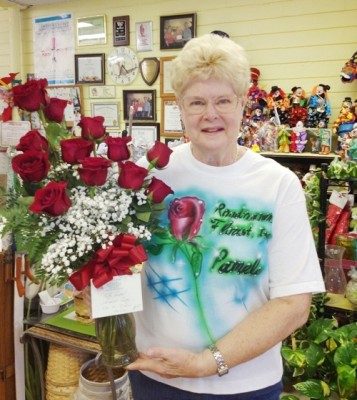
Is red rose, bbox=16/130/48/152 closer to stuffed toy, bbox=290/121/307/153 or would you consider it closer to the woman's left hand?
the woman's left hand

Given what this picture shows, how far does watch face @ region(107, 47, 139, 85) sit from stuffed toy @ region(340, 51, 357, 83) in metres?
1.88

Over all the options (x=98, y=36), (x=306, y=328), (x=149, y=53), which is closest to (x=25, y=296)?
(x=306, y=328)

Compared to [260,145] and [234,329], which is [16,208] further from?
[260,145]

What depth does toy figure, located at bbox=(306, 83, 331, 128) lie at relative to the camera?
3.25 metres

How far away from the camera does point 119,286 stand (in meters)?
0.99

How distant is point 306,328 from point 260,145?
162 cm

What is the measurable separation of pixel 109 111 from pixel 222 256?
353 centimetres

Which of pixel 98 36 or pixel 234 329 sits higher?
pixel 98 36

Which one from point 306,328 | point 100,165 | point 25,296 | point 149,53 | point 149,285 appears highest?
point 149,53

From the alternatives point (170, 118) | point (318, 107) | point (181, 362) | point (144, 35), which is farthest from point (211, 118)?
point (144, 35)

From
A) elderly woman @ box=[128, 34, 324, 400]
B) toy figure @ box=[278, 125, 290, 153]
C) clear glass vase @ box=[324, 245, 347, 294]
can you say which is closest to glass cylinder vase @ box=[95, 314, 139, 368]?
elderly woman @ box=[128, 34, 324, 400]

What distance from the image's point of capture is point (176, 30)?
3.90 m

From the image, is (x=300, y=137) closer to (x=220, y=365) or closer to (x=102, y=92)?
(x=102, y=92)

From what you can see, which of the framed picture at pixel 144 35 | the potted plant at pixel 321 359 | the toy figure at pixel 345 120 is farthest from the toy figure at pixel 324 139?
the framed picture at pixel 144 35
